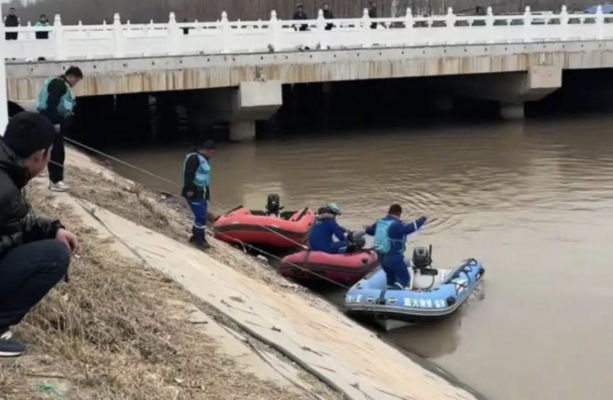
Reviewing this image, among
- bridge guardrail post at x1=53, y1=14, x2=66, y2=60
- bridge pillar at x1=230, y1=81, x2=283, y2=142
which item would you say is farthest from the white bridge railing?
bridge pillar at x1=230, y1=81, x2=283, y2=142

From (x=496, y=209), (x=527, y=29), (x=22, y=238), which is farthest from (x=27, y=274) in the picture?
(x=527, y=29)

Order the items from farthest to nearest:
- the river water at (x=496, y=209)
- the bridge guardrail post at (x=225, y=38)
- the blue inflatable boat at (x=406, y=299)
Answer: the bridge guardrail post at (x=225, y=38), the blue inflatable boat at (x=406, y=299), the river water at (x=496, y=209)

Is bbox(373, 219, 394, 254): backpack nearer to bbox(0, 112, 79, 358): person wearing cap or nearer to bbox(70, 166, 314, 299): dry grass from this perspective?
bbox(70, 166, 314, 299): dry grass

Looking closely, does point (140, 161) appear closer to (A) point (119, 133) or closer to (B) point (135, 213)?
(A) point (119, 133)

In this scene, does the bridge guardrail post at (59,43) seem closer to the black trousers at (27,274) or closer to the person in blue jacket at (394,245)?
the person in blue jacket at (394,245)

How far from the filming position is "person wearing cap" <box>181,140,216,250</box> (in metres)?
10.5

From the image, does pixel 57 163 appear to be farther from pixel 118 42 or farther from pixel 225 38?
pixel 225 38

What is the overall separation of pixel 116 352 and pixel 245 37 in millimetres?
19104

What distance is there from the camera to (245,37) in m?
23.5

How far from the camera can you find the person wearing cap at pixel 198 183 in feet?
34.4

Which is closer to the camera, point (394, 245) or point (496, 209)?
point (394, 245)

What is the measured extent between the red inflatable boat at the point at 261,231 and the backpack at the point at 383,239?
9.04ft

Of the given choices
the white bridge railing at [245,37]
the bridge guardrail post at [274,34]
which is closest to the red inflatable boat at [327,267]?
the white bridge railing at [245,37]

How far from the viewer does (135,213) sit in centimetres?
1195
